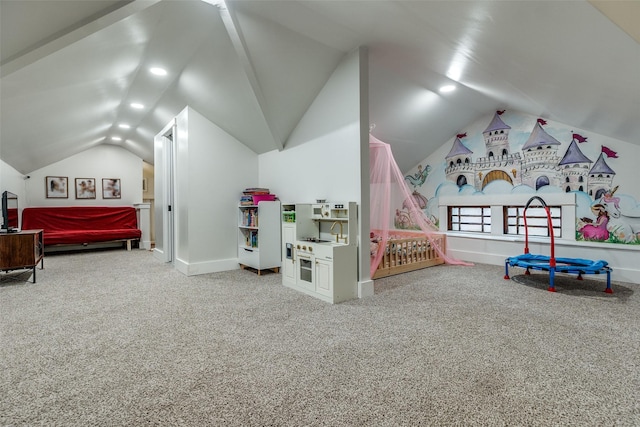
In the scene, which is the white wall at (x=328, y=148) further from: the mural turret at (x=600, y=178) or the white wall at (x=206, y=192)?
the mural turret at (x=600, y=178)

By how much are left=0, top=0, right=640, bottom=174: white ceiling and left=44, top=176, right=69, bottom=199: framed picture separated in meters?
2.03

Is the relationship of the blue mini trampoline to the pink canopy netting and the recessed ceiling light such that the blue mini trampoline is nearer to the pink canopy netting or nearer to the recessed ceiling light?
the pink canopy netting

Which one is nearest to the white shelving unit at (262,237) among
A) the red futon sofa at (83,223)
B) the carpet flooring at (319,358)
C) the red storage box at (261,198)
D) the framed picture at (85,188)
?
the red storage box at (261,198)

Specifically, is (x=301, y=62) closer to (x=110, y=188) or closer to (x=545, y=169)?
(x=545, y=169)

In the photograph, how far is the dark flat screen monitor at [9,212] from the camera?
4.46 metres

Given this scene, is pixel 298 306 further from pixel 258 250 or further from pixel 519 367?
pixel 519 367

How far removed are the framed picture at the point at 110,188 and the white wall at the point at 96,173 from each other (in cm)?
8

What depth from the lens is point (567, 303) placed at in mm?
3160

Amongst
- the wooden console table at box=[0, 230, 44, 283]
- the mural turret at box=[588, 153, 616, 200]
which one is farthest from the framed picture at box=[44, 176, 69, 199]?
the mural turret at box=[588, 153, 616, 200]

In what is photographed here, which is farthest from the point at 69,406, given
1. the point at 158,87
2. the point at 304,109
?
the point at 158,87

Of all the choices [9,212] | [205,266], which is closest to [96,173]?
[9,212]

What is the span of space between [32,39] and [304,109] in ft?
8.84

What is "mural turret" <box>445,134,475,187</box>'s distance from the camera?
5711 mm

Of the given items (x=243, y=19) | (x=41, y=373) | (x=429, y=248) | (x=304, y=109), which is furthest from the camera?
(x=429, y=248)
